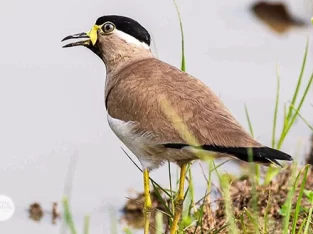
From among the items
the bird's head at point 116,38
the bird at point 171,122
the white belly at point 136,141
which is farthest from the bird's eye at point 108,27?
the white belly at point 136,141

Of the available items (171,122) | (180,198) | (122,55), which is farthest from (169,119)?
(122,55)

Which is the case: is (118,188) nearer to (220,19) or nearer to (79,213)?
(79,213)

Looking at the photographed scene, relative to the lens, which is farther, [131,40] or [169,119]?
[131,40]

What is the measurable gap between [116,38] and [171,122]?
3.57 feet

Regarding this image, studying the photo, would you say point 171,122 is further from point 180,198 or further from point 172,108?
point 180,198

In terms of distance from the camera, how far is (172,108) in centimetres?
595

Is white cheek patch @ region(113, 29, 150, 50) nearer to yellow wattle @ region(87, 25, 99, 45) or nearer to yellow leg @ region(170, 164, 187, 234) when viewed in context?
yellow wattle @ region(87, 25, 99, 45)

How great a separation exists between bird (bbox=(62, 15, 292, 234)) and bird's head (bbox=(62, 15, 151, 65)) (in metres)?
0.21

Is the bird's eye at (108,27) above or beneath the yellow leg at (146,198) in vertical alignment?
above

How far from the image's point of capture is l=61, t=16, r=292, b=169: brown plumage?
5719mm

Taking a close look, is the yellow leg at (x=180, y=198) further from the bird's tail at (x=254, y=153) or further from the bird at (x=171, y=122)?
the bird's tail at (x=254, y=153)

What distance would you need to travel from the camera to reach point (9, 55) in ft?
31.6

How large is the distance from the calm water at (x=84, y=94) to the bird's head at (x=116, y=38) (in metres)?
0.99

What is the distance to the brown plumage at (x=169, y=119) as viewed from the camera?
5.72m
